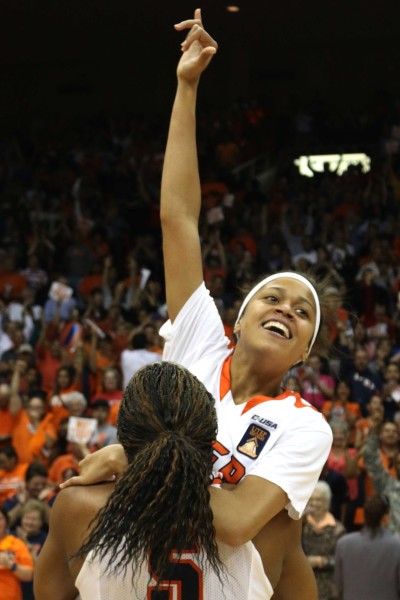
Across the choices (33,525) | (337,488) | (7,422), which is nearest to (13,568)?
(33,525)

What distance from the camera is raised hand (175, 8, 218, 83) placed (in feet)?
9.83

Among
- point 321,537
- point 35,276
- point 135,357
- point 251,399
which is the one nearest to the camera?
point 251,399

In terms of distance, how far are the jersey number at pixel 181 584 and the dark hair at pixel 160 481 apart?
28 mm

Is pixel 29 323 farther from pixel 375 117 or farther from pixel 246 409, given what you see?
pixel 246 409

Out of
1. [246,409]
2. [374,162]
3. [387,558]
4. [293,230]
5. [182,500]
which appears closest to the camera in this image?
[182,500]

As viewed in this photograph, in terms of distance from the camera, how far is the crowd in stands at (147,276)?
25.7 ft

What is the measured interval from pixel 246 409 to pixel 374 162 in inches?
540

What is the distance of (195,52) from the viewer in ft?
9.94

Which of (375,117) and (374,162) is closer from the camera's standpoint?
(374,162)

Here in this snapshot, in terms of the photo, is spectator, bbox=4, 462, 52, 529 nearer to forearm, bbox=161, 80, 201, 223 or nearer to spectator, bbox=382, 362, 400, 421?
spectator, bbox=382, 362, 400, 421

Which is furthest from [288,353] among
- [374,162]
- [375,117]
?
[375,117]

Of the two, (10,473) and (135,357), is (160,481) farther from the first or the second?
(135,357)

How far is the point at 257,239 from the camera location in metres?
A: 14.4

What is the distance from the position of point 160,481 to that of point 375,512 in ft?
14.2
